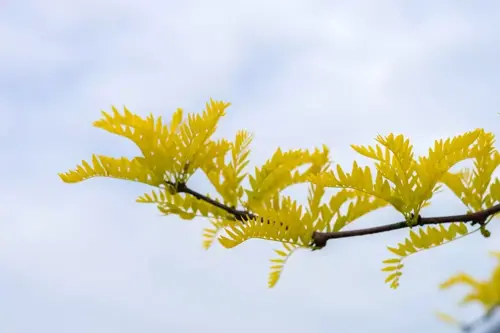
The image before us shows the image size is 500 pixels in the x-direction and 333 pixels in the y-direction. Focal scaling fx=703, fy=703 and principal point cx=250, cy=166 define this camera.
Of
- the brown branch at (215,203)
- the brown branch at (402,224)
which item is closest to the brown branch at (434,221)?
the brown branch at (402,224)

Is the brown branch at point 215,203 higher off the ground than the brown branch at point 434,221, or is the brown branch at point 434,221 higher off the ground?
the brown branch at point 215,203

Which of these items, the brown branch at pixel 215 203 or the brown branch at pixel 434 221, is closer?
the brown branch at pixel 434 221

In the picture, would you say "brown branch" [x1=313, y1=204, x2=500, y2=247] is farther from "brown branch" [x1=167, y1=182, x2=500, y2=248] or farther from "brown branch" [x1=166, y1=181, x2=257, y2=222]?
"brown branch" [x1=166, y1=181, x2=257, y2=222]

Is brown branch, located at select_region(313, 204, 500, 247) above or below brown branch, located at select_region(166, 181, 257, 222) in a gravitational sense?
below

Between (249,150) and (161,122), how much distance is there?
1.70 feet

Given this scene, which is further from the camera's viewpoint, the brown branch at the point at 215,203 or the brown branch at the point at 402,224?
the brown branch at the point at 215,203

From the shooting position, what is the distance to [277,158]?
3.15m

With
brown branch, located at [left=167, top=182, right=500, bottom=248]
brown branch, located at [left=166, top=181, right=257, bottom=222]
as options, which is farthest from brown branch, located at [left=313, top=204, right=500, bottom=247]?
brown branch, located at [left=166, top=181, right=257, bottom=222]

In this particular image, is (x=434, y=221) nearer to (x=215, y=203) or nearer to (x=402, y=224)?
(x=402, y=224)

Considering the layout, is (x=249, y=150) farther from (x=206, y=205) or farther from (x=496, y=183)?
(x=496, y=183)

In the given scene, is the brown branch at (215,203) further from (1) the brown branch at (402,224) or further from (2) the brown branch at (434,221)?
(2) the brown branch at (434,221)

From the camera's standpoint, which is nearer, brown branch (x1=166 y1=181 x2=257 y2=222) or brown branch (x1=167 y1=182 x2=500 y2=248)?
brown branch (x1=167 y1=182 x2=500 y2=248)

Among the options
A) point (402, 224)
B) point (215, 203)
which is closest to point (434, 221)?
point (402, 224)

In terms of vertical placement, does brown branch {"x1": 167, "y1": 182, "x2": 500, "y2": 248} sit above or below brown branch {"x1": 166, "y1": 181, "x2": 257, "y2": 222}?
below
